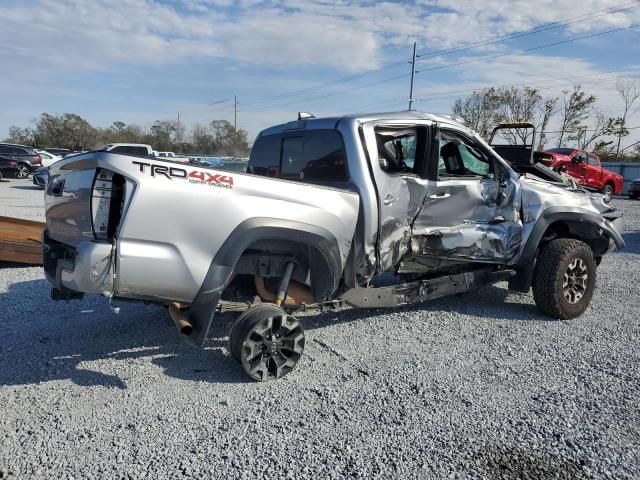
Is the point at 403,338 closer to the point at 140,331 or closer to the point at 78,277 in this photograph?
the point at 140,331

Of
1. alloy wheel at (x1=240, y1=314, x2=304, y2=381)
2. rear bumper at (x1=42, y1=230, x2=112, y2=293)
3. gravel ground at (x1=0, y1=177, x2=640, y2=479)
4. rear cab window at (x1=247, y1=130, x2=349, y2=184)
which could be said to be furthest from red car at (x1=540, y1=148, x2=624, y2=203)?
rear bumper at (x1=42, y1=230, x2=112, y2=293)

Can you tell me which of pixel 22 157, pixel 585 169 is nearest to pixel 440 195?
pixel 585 169

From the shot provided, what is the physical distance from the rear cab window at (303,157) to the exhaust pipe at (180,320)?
1.66 meters

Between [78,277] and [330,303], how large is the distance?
197cm

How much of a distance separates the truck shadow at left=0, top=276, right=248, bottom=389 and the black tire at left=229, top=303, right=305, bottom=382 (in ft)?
0.67

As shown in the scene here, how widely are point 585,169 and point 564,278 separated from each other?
15898 millimetres

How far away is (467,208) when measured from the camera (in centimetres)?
472

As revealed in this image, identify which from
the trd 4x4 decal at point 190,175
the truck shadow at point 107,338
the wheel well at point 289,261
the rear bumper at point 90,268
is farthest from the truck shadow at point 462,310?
the rear bumper at point 90,268

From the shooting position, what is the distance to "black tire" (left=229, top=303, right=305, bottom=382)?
357cm

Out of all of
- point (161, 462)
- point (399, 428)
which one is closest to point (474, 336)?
point (399, 428)

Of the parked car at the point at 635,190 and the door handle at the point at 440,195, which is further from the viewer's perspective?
the parked car at the point at 635,190

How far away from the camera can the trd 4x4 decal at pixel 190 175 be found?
9.97ft

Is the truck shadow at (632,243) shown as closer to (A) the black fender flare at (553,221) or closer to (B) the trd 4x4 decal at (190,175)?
(A) the black fender flare at (553,221)

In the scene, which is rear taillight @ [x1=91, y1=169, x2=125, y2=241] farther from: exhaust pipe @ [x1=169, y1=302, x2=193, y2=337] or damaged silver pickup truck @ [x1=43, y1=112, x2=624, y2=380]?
exhaust pipe @ [x1=169, y1=302, x2=193, y2=337]
